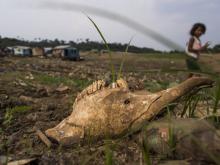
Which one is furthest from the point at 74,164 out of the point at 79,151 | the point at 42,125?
the point at 42,125

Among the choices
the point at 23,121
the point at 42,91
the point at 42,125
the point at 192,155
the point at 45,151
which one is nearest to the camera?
the point at 192,155

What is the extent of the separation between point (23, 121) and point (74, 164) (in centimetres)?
150

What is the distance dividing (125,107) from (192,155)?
2.59ft

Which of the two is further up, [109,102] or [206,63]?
[206,63]

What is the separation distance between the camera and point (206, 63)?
5.30ft

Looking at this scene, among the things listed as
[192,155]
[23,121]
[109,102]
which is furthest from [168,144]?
[23,121]

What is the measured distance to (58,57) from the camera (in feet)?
138

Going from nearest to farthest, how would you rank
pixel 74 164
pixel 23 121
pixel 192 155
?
pixel 192 155 → pixel 74 164 → pixel 23 121

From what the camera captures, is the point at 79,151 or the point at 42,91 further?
the point at 42,91

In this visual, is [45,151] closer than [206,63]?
No

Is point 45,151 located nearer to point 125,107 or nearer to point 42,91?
point 125,107

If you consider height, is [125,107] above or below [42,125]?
above

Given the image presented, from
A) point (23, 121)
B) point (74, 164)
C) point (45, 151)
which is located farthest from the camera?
point (23, 121)

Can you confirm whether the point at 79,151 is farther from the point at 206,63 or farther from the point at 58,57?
the point at 58,57
